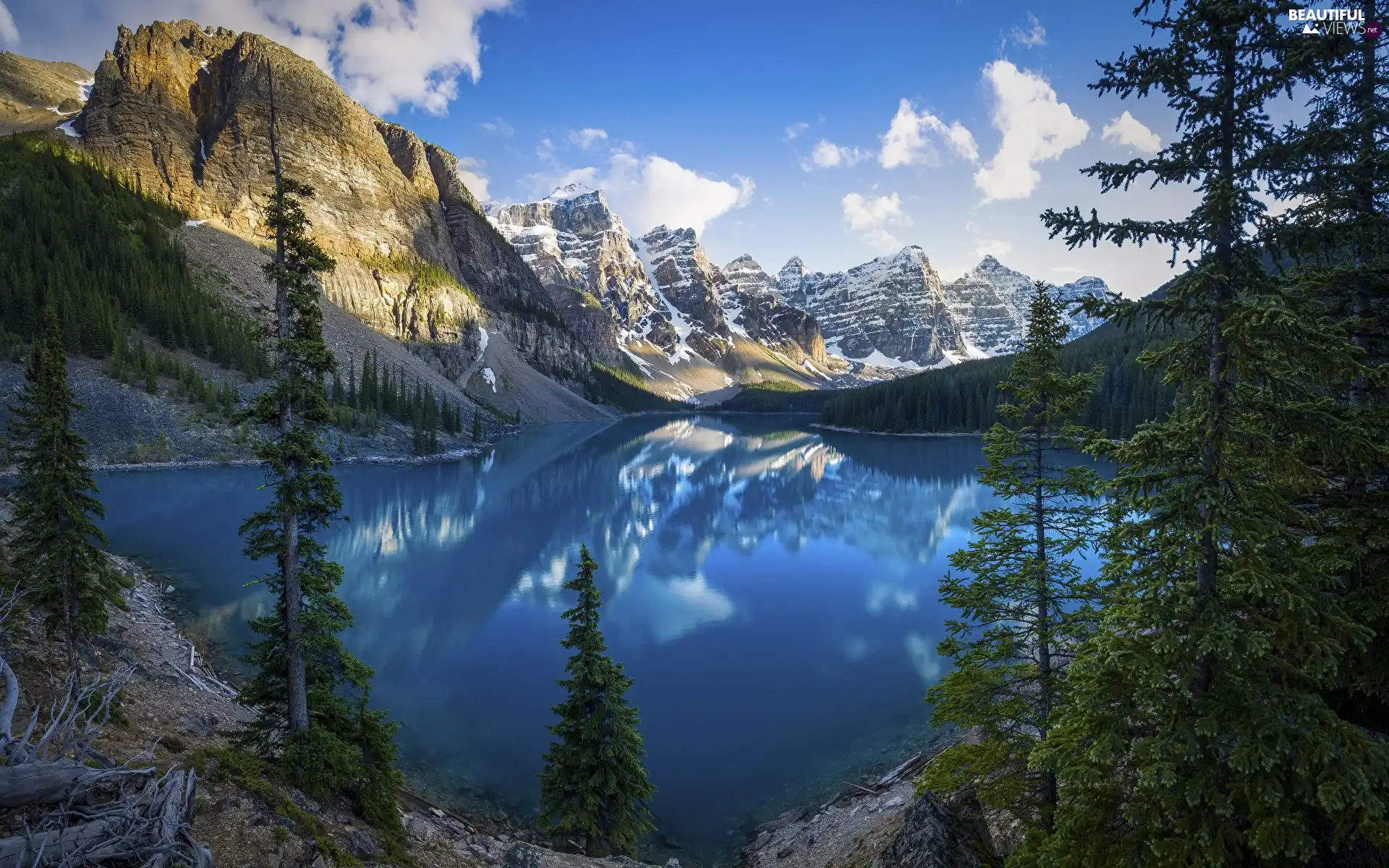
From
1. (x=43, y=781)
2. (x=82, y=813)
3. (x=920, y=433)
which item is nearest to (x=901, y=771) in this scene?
(x=82, y=813)

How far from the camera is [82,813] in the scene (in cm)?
512

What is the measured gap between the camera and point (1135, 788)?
18.7ft

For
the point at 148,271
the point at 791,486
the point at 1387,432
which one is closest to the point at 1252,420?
the point at 1387,432

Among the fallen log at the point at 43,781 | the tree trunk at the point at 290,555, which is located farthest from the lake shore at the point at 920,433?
the fallen log at the point at 43,781

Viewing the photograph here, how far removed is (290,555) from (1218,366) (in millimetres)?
13366

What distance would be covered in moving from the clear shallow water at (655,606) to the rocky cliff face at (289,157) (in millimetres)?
86342

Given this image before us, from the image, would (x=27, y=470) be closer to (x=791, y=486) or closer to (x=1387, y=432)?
(x=1387, y=432)

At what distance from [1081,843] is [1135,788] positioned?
2.56ft

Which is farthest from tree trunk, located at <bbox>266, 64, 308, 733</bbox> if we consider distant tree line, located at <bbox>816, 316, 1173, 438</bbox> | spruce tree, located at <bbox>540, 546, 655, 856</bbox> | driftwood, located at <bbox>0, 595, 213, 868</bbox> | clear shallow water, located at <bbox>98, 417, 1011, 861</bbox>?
distant tree line, located at <bbox>816, 316, 1173, 438</bbox>

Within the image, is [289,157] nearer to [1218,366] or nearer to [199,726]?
[199,726]

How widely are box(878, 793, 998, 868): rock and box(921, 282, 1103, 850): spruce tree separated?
2.21 ft

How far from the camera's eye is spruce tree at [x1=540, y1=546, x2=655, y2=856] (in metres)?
11.7

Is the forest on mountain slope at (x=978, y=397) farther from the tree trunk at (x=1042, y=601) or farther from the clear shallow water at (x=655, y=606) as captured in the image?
the tree trunk at (x=1042, y=601)

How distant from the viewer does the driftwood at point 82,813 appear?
475 centimetres
